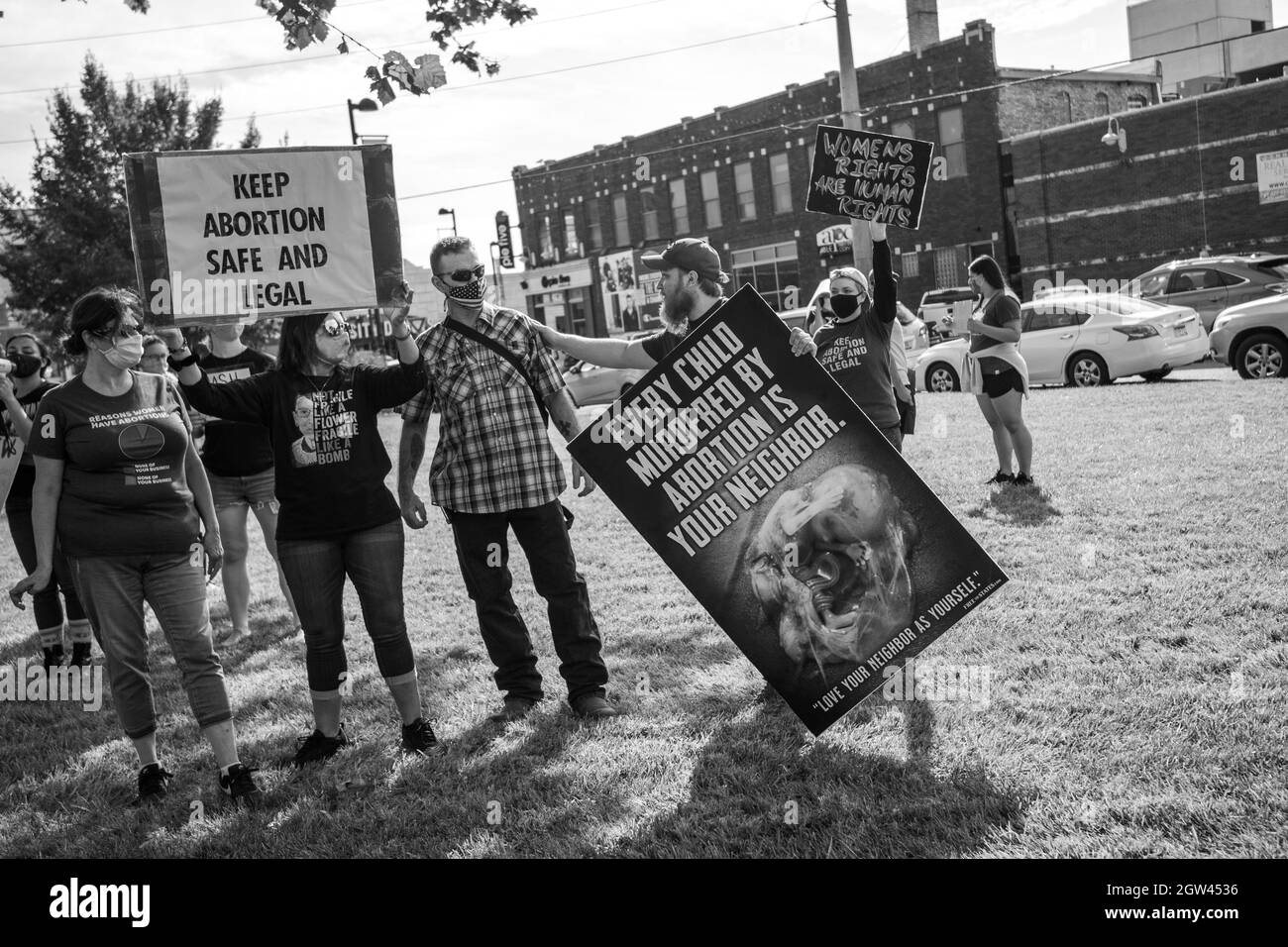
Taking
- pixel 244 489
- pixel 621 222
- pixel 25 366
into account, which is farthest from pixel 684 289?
pixel 621 222

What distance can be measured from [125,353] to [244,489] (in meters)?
2.39

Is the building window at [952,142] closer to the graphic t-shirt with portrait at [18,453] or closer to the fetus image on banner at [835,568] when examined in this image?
the graphic t-shirt with portrait at [18,453]

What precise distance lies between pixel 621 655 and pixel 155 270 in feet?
9.57

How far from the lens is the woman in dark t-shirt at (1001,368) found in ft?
28.9

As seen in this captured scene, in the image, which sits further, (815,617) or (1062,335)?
(1062,335)

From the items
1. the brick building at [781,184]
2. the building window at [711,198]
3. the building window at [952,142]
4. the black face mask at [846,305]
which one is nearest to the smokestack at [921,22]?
the brick building at [781,184]

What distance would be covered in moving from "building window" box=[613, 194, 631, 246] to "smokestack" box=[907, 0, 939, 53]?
1456cm

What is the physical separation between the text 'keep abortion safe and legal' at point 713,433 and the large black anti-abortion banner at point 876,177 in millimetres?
2286

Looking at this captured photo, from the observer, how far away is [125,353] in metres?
4.42

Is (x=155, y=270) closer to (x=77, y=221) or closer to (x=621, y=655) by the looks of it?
(x=621, y=655)

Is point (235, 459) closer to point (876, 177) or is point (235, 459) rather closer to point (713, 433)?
point (713, 433)

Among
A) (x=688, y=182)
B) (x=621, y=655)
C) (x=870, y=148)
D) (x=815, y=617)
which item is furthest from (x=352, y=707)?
(x=688, y=182)

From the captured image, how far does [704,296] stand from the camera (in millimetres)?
4879
